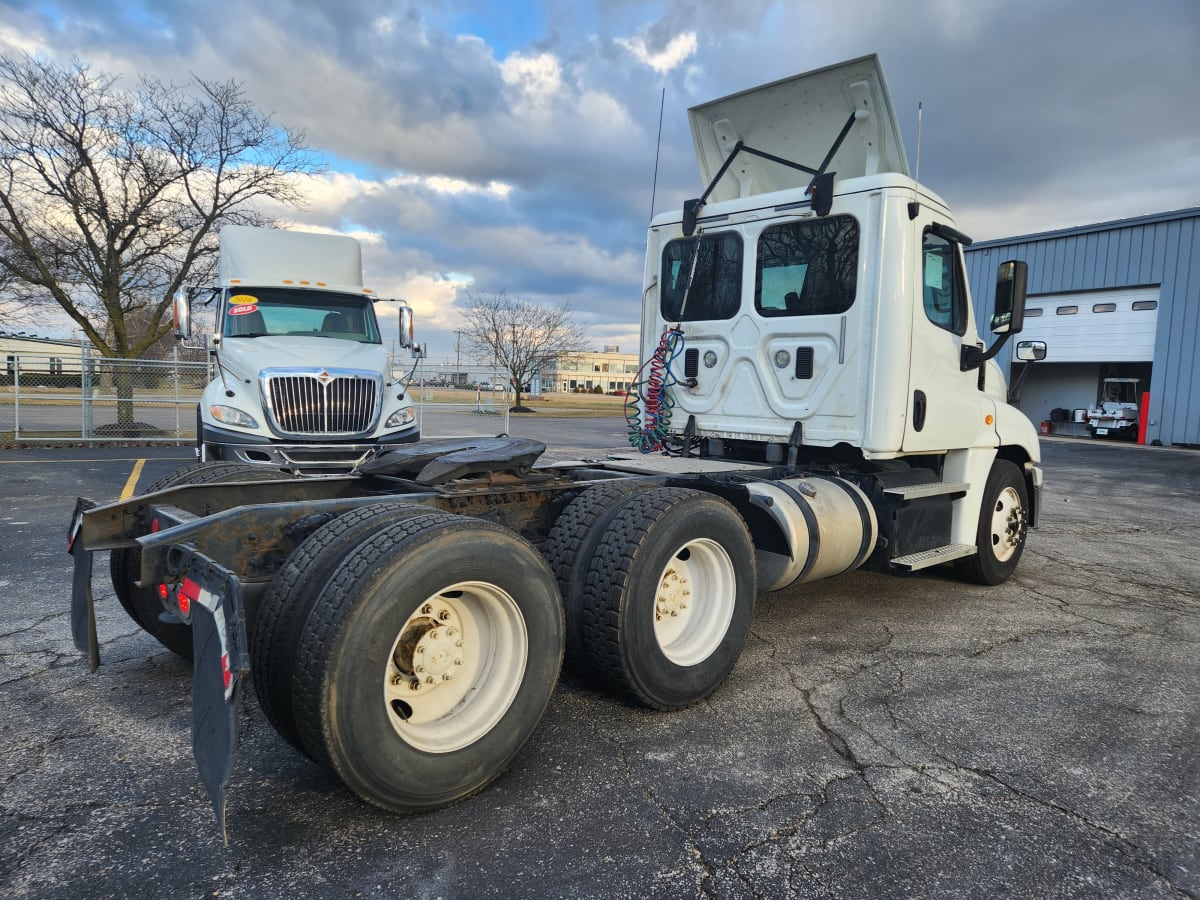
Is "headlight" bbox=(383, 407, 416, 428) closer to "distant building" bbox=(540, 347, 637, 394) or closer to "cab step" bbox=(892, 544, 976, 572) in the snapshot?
"cab step" bbox=(892, 544, 976, 572)

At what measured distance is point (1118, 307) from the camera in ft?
74.5

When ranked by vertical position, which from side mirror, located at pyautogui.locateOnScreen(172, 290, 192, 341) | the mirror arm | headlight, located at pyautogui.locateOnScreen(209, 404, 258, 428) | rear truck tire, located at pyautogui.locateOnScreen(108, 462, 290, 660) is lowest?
rear truck tire, located at pyautogui.locateOnScreen(108, 462, 290, 660)

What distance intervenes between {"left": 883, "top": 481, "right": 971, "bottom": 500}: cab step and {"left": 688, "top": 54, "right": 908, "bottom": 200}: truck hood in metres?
2.16

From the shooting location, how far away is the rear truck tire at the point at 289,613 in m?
2.54

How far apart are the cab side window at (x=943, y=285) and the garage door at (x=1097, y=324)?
2000 cm

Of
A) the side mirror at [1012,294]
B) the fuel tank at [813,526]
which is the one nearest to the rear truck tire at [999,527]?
the side mirror at [1012,294]

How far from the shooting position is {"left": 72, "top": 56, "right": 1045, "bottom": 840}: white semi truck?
2557 millimetres

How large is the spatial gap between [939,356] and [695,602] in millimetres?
2702

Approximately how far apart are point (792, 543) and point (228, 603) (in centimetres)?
294

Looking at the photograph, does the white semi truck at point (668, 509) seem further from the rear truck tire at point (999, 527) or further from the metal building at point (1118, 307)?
the metal building at point (1118, 307)

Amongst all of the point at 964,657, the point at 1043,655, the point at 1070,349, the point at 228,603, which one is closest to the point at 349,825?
the point at 228,603

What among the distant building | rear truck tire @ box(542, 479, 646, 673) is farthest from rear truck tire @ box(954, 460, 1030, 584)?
the distant building

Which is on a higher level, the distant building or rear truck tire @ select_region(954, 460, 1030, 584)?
the distant building

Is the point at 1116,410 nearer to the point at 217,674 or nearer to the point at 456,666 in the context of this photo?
the point at 456,666
